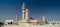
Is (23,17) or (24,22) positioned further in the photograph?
(23,17)

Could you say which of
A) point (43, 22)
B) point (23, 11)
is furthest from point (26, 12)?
point (43, 22)

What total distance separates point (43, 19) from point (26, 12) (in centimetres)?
143

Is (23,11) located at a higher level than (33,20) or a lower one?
higher

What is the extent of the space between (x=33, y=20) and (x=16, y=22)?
4.76 ft

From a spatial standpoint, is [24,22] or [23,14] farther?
[23,14]

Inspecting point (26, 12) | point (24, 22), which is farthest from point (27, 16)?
point (24, 22)

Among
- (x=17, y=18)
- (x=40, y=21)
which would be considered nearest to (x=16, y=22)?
(x=17, y=18)

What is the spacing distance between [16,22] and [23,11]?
1.02m

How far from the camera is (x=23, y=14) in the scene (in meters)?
9.46

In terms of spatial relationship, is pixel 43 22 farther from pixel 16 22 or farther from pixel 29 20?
pixel 16 22

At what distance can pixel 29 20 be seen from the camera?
29.5 feet

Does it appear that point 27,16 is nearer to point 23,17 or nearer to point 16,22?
point 23,17

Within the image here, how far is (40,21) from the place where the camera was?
9.52 meters

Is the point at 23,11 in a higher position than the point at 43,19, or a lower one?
higher
